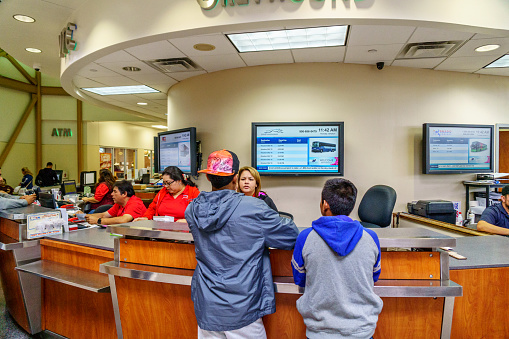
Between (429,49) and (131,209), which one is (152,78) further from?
(429,49)

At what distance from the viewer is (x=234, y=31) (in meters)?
3.03

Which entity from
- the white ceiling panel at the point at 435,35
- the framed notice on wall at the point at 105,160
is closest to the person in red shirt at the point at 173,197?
the white ceiling panel at the point at 435,35

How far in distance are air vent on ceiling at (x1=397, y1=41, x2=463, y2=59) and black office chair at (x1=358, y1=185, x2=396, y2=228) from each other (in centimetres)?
160

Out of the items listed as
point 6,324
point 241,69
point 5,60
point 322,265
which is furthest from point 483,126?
point 5,60

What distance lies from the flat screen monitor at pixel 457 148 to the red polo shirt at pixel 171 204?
315 centimetres

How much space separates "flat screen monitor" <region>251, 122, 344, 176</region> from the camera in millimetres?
4168

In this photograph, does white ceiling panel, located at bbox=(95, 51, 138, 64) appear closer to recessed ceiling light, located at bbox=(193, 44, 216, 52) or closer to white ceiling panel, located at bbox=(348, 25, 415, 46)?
recessed ceiling light, located at bbox=(193, 44, 216, 52)

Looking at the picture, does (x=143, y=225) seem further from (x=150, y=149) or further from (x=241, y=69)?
(x=150, y=149)

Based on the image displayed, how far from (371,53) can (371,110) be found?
32.1 inches

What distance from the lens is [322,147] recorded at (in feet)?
13.8

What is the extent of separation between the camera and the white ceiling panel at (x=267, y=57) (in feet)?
12.6

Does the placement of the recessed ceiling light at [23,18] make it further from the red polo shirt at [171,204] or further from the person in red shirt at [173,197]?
the red polo shirt at [171,204]

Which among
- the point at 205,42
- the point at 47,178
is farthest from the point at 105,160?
the point at 205,42

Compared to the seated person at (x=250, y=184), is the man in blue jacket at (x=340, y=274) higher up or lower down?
lower down
